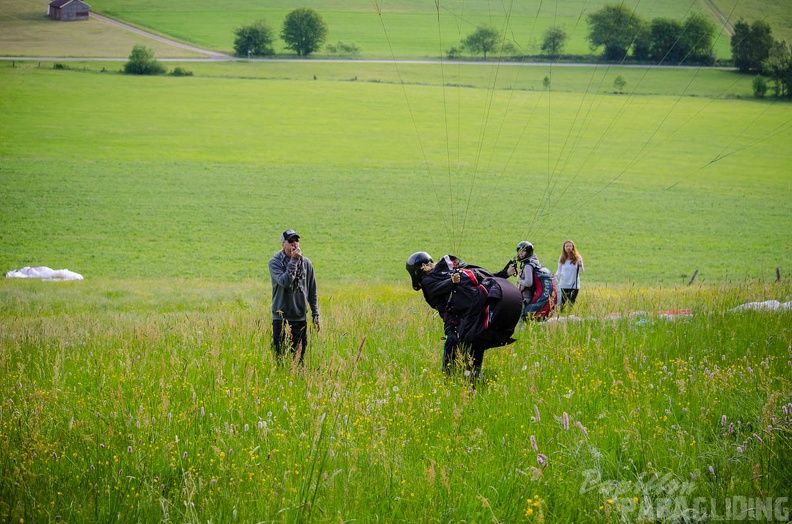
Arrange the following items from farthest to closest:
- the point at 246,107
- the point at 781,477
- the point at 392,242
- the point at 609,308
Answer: the point at 246,107, the point at 392,242, the point at 609,308, the point at 781,477

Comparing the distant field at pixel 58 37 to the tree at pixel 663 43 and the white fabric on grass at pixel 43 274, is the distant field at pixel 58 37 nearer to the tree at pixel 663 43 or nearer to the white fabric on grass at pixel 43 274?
the tree at pixel 663 43

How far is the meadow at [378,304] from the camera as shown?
14.9 ft

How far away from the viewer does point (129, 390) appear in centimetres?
644

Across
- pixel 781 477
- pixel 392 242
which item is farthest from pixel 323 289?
pixel 781 477

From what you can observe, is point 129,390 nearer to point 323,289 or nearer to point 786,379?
point 786,379

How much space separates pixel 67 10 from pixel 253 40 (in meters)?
25.1

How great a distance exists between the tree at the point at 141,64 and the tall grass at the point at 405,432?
2873 inches

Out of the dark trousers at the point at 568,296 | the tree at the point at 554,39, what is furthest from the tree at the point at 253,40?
the dark trousers at the point at 568,296

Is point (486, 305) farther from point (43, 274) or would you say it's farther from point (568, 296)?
point (43, 274)

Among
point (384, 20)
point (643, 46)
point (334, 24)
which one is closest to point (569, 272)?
point (643, 46)

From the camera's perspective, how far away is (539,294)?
1054cm

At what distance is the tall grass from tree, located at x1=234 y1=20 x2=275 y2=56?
8609 cm

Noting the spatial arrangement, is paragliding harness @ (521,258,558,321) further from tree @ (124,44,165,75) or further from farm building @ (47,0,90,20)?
farm building @ (47,0,90,20)

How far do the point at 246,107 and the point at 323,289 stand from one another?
4689 cm
